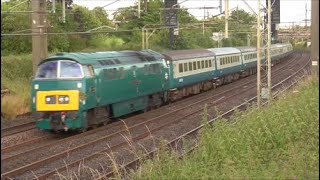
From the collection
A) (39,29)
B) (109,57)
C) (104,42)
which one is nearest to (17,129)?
(39,29)

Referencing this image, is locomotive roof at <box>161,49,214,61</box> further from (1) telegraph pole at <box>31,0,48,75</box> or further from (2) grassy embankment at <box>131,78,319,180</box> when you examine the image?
(2) grassy embankment at <box>131,78,319,180</box>

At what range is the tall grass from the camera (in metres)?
21.3

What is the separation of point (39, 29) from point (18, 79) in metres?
7.87

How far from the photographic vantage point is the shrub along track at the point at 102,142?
12.1 meters

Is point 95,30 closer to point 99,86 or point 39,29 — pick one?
point 39,29

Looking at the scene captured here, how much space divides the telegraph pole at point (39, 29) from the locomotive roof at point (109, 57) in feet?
6.88

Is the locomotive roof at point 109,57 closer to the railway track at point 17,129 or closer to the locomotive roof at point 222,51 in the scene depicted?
the railway track at point 17,129

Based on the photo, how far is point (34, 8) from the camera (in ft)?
62.1

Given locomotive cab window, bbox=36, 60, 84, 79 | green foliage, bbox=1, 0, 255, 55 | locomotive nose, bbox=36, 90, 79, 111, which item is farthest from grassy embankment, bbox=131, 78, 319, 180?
green foliage, bbox=1, 0, 255, 55

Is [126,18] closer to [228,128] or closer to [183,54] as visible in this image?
[183,54]

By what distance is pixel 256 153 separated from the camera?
28.0 ft

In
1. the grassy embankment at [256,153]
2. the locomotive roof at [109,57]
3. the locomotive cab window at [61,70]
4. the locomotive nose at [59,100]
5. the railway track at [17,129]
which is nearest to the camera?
the grassy embankment at [256,153]

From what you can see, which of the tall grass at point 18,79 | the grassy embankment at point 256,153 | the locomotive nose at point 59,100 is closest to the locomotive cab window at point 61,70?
the locomotive nose at point 59,100

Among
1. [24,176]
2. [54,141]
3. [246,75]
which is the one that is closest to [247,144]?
[24,176]
